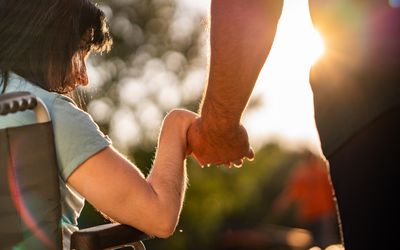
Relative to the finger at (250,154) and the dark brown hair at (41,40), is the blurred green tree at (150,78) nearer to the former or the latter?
the finger at (250,154)

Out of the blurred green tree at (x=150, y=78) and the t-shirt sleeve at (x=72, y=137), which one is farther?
the blurred green tree at (x=150, y=78)

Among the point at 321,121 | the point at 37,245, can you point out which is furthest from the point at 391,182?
the point at 37,245

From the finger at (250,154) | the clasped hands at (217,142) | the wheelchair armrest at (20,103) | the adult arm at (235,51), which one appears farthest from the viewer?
the finger at (250,154)

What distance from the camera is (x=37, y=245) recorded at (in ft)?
8.38

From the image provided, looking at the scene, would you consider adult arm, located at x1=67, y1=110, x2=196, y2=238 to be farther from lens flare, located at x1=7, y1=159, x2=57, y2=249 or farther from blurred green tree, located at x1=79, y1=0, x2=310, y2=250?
blurred green tree, located at x1=79, y1=0, x2=310, y2=250

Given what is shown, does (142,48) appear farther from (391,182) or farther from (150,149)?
(391,182)

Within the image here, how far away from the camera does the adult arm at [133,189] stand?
8.68ft

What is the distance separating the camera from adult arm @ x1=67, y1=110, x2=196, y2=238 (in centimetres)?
264

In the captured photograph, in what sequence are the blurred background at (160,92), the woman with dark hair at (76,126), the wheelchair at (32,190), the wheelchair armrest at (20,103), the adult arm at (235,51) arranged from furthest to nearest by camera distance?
1. the blurred background at (160,92)
2. the adult arm at (235,51)
3. the woman with dark hair at (76,126)
4. the wheelchair at (32,190)
5. the wheelchair armrest at (20,103)

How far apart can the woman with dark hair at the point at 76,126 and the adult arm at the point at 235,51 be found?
7.7 inches

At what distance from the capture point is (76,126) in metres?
2.64

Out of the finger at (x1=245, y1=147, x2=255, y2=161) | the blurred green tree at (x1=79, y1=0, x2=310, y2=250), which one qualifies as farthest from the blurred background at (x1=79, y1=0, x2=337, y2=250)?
the finger at (x1=245, y1=147, x2=255, y2=161)

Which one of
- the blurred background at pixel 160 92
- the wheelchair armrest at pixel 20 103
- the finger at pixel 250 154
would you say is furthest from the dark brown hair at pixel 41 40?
the blurred background at pixel 160 92

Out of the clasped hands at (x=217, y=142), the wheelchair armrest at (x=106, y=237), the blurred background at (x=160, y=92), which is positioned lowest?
the blurred background at (x=160, y=92)
